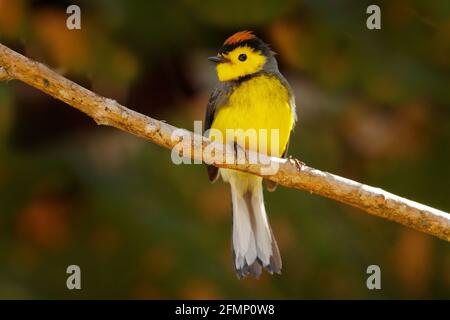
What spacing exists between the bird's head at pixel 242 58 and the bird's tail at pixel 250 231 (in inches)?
23.0

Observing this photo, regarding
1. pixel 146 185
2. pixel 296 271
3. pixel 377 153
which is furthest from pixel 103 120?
pixel 377 153

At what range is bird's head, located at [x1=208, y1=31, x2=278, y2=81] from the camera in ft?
15.6

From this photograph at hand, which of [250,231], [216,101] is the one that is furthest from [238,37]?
[250,231]

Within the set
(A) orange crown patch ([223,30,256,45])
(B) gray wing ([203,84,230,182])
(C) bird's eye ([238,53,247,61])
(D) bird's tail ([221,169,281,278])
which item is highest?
(A) orange crown patch ([223,30,256,45])

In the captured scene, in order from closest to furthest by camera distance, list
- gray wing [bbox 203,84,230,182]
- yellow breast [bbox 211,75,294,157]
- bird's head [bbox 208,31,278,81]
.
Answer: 1. yellow breast [bbox 211,75,294,157]
2. gray wing [bbox 203,84,230,182]
3. bird's head [bbox 208,31,278,81]

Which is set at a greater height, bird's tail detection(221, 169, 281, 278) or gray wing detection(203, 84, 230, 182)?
gray wing detection(203, 84, 230, 182)

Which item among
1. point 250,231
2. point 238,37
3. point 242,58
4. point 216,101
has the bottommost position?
point 250,231

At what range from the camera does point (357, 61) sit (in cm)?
573

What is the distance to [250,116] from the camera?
4.50m

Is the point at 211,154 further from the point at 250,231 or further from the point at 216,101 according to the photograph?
the point at 250,231

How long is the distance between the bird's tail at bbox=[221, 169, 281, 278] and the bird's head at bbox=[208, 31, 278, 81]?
0.58 meters

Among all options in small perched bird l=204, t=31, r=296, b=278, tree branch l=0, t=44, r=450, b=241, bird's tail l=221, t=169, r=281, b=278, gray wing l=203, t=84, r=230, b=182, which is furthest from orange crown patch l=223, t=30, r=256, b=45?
tree branch l=0, t=44, r=450, b=241

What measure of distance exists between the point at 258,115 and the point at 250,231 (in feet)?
2.18

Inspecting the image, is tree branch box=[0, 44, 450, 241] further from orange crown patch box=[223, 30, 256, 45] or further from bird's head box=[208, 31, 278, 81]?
orange crown patch box=[223, 30, 256, 45]
